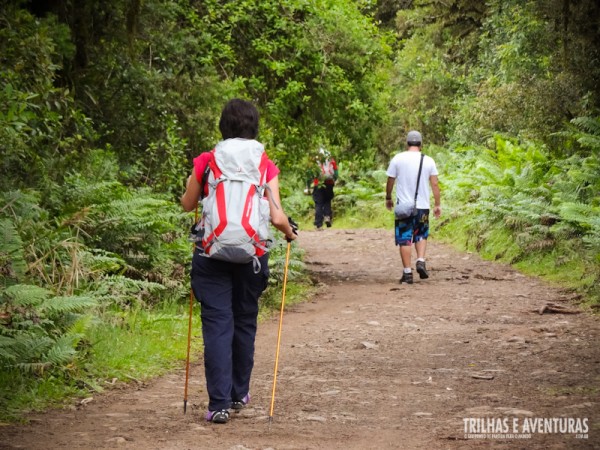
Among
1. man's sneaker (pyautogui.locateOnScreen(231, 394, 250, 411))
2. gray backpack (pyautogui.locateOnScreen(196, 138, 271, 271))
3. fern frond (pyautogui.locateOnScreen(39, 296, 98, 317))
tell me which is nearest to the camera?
gray backpack (pyautogui.locateOnScreen(196, 138, 271, 271))

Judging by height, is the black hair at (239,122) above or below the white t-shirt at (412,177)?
above

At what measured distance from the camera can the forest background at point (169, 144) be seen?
7844mm

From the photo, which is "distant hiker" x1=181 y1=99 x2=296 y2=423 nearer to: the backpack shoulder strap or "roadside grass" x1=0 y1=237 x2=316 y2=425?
the backpack shoulder strap

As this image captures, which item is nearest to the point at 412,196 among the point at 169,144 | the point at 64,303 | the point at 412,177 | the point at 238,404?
the point at 412,177

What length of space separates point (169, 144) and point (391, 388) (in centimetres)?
638

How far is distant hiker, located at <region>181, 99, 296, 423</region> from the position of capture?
19.4 ft

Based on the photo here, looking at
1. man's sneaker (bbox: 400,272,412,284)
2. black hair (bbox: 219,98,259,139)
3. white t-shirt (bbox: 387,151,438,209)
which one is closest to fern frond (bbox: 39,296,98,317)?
black hair (bbox: 219,98,259,139)

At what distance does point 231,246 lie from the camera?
5902mm

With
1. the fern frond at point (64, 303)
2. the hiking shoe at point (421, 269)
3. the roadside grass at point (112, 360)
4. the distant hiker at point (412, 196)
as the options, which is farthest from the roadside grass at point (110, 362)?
the hiking shoe at point (421, 269)

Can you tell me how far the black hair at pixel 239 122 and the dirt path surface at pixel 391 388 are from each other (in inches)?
77.0

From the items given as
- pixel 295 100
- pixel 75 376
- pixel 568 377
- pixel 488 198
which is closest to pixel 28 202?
pixel 75 376

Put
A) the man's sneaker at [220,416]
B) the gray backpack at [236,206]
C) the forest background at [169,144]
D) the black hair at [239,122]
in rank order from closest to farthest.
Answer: the gray backpack at [236,206]
the man's sneaker at [220,416]
the black hair at [239,122]
the forest background at [169,144]

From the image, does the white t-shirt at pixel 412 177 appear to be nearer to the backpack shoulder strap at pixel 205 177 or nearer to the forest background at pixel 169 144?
the forest background at pixel 169 144

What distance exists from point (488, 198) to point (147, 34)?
28.3ft
